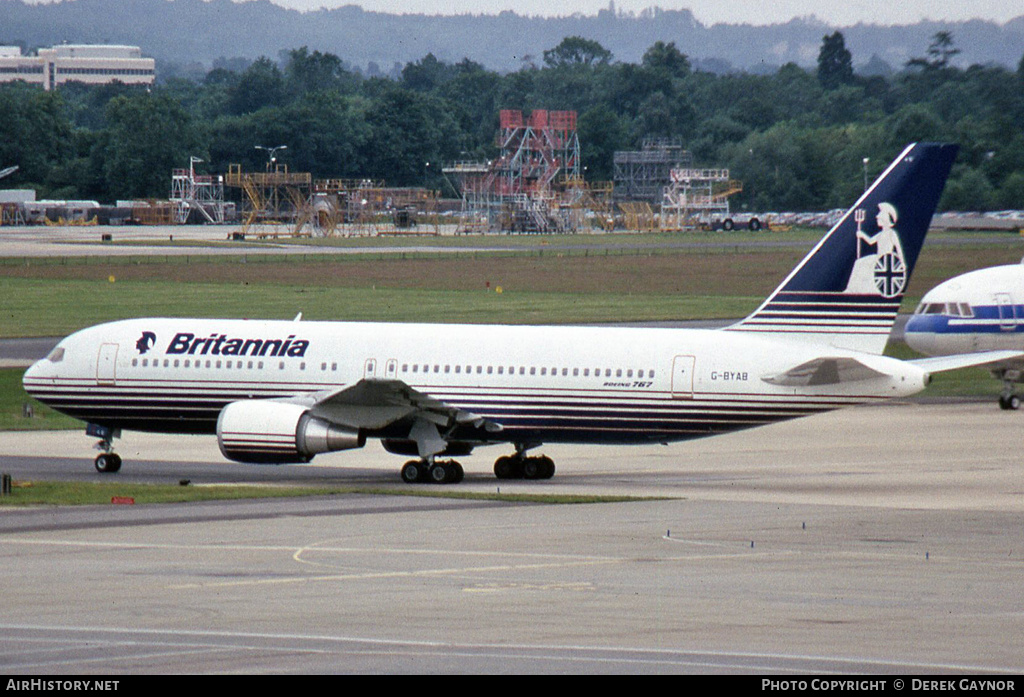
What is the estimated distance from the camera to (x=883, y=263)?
36.8 metres

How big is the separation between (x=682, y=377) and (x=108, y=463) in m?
14.1

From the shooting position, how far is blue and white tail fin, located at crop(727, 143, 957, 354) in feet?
121

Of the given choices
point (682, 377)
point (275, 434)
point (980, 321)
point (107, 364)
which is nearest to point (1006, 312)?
point (980, 321)

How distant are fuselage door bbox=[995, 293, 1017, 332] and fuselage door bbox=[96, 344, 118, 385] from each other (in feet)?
96.5

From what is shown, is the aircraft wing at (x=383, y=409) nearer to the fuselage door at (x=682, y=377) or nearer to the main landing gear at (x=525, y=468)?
the main landing gear at (x=525, y=468)

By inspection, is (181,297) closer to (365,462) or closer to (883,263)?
(365,462)

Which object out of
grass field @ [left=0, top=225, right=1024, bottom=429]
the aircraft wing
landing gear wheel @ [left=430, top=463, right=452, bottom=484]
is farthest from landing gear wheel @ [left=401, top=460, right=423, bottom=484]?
grass field @ [left=0, top=225, right=1024, bottom=429]

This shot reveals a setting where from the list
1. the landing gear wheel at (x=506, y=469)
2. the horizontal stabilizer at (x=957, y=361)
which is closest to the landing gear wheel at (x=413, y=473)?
the landing gear wheel at (x=506, y=469)

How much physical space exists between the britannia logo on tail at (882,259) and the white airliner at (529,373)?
0.03 metres

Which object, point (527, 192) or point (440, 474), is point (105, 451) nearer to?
point (440, 474)

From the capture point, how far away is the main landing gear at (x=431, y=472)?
3819cm

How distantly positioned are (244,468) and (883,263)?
16.6m

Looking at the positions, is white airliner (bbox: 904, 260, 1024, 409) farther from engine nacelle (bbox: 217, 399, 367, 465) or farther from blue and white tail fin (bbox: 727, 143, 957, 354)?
engine nacelle (bbox: 217, 399, 367, 465)
